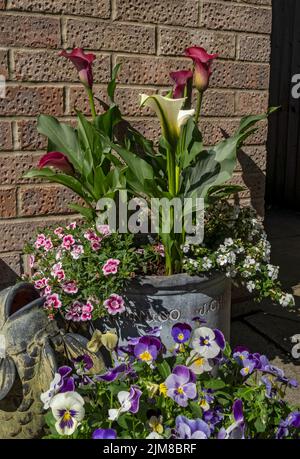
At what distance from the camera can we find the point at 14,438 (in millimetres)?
1866

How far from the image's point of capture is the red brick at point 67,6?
7.53 ft

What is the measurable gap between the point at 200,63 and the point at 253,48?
719 millimetres

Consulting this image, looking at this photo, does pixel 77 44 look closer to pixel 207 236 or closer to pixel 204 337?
pixel 207 236

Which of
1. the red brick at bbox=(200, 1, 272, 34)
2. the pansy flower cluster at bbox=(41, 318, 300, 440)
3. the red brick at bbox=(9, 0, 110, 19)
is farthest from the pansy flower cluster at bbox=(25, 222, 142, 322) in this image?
the red brick at bbox=(200, 1, 272, 34)

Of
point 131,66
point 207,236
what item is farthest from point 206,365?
point 131,66

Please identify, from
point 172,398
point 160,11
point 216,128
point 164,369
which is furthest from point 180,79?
point 172,398

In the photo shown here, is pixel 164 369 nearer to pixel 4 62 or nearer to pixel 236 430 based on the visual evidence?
pixel 236 430

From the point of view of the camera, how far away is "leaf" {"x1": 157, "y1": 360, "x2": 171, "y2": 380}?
1.57m

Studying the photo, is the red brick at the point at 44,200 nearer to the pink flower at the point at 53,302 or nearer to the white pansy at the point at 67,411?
the pink flower at the point at 53,302

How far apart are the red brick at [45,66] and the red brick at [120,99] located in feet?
0.23

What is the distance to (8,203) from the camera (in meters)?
2.41

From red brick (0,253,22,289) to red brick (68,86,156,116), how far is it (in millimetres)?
696

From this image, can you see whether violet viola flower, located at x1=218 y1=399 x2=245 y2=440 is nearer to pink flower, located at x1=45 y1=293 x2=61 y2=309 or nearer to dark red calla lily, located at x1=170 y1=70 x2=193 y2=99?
pink flower, located at x1=45 y1=293 x2=61 y2=309

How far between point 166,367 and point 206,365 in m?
0.12
